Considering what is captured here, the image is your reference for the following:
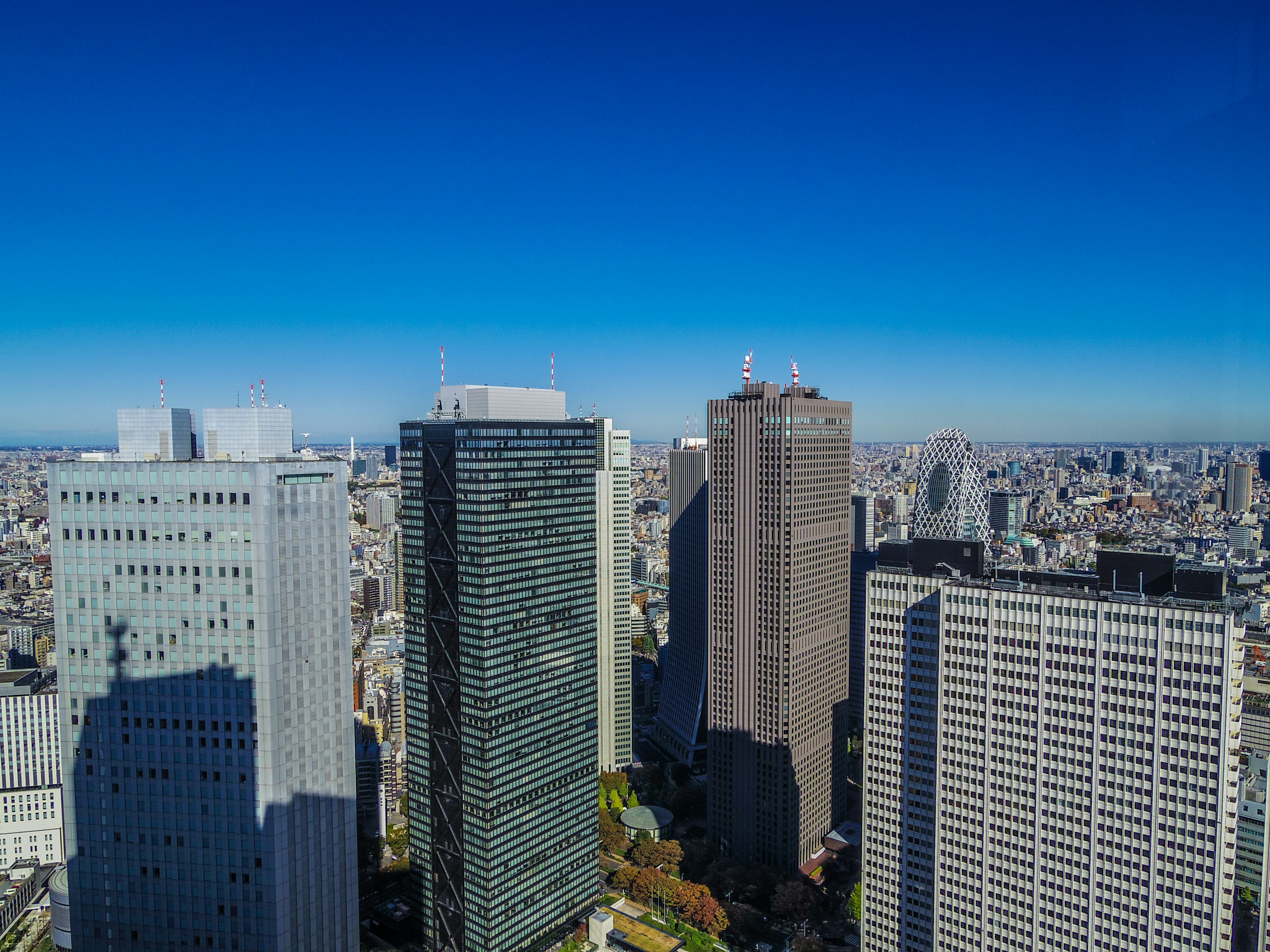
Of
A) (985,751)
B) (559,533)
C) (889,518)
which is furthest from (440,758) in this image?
(889,518)

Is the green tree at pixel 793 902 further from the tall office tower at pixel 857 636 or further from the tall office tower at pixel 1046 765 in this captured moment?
the tall office tower at pixel 857 636

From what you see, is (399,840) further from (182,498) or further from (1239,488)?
(1239,488)

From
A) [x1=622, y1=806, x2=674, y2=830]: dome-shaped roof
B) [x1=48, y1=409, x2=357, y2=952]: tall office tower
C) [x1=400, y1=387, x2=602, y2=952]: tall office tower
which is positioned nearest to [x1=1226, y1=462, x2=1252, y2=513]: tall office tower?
[x1=400, y1=387, x2=602, y2=952]: tall office tower

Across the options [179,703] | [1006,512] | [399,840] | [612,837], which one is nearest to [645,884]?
[612,837]

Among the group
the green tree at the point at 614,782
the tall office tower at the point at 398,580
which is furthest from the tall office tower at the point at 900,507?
the tall office tower at the point at 398,580

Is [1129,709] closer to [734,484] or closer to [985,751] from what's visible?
A: [985,751]

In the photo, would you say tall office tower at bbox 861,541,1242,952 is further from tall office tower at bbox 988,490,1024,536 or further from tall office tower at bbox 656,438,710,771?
tall office tower at bbox 988,490,1024,536
